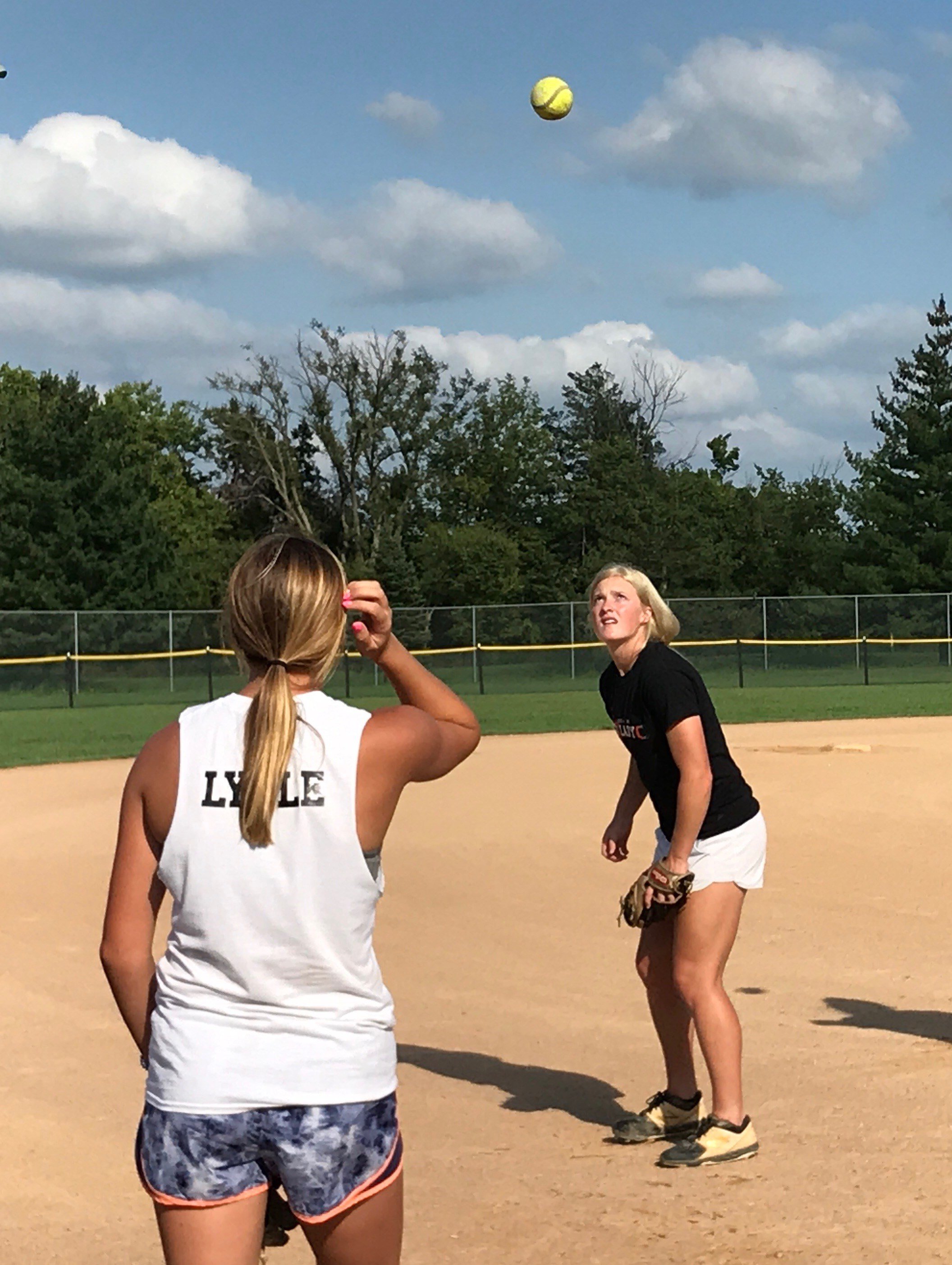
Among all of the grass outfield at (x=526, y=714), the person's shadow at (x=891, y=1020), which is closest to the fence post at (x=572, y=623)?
the grass outfield at (x=526, y=714)

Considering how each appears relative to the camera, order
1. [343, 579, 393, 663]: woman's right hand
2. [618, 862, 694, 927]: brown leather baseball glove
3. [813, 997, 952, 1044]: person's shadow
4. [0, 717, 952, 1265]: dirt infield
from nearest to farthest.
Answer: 1. [343, 579, 393, 663]: woman's right hand
2. [0, 717, 952, 1265]: dirt infield
3. [618, 862, 694, 927]: brown leather baseball glove
4. [813, 997, 952, 1044]: person's shadow

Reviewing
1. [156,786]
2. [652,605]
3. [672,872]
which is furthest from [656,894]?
[156,786]

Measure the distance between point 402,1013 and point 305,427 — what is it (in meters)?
58.3

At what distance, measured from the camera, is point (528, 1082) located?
600 cm

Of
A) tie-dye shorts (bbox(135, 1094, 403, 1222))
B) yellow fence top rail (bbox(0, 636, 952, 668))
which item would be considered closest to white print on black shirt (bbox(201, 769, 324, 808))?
tie-dye shorts (bbox(135, 1094, 403, 1222))

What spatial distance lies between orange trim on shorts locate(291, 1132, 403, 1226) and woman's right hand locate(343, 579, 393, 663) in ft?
2.77

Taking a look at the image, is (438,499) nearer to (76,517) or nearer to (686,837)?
(76,517)

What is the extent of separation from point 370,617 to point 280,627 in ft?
0.76

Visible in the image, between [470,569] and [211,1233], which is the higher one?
[470,569]

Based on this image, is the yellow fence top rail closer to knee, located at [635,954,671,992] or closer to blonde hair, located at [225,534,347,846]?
knee, located at [635,954,671,992]

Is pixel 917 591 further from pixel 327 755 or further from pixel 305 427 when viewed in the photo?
pixel 327 755

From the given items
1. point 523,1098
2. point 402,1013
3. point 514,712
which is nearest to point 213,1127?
point 523,1098

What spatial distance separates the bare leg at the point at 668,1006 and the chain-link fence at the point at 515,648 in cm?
2507

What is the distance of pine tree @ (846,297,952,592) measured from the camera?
5250 centimetres
